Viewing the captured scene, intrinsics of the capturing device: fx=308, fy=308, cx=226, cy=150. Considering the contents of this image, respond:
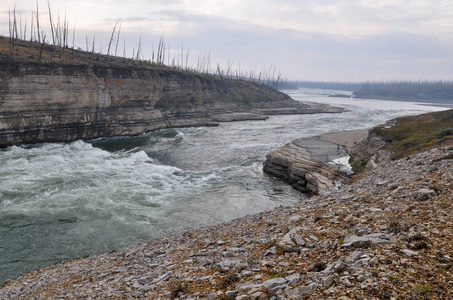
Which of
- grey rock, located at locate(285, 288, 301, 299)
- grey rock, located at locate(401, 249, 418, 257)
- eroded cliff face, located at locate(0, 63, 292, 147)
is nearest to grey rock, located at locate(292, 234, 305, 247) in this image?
grey rock, located at locate(285, 288, 301, 299)

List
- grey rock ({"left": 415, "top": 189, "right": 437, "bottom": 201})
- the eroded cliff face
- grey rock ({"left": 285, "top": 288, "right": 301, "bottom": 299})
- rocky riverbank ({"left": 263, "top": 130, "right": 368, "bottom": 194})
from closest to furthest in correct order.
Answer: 1. grey rock ({"left": 285, "top": 288, "right": 301, "bottom": 299})
2. grey rock ({"left": 415, "top": 189, "right": 437, "bottom": 201})
3. rocky riverbank ({"left": 263, "top": 130, "right": 368, "bottom": 194})
4. the eroded cliff face

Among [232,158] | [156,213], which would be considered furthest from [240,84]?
[156,213]

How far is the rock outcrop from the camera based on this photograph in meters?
39.4

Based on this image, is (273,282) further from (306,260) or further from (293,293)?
(306,260)

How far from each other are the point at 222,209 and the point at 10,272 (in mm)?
12468

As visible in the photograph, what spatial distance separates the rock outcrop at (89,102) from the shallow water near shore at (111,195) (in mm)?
3307

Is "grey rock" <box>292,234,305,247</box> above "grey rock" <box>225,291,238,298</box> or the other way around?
above

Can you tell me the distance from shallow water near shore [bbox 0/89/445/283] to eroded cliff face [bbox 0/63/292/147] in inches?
127

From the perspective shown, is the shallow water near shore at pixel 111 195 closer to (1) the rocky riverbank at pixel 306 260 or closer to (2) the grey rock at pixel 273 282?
(1) the rocky riverbank at pixel 306 260

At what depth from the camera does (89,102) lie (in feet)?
155

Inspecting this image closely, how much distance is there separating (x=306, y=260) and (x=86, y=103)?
152 feet

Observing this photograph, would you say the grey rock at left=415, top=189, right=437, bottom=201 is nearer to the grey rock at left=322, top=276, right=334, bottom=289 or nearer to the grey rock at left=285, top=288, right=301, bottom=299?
the grey rock at left=322, top=276, right=334, bottom=289

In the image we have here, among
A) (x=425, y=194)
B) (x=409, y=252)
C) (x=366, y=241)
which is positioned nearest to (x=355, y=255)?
(x=366, y=241)

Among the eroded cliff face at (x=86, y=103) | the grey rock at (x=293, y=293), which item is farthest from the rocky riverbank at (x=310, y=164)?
the eroded cliff face at (x=86, y=103)
